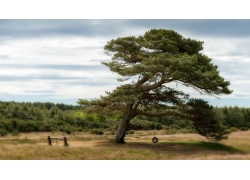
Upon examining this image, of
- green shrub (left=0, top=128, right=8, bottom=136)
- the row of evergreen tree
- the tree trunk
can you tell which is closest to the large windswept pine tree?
the tree trunk

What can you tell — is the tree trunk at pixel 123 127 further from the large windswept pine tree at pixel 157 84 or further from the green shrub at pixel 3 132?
the green shrub at pixel 3 132

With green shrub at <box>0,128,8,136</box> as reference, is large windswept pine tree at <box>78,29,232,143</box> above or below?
above

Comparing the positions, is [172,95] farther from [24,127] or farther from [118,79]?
[24,127]

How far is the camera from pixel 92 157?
21.2 meters

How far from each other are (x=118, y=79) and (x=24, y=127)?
2421 cm

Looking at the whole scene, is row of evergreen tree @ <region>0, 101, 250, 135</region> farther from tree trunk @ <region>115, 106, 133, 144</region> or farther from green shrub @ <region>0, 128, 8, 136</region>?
tree trunk @ <region>115, 106, 133, 144</region>

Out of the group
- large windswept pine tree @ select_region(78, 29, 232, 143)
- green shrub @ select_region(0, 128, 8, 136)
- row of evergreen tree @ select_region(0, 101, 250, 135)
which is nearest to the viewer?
large windswept pine tree @ select_region(78, 29, 232, 143)

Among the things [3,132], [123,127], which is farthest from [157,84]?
[3,132]

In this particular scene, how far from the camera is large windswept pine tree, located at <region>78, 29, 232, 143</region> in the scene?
90.1 ft

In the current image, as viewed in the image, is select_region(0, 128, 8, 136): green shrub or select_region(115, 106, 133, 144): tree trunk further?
select_region(0, 128, 8, 136): green shrub

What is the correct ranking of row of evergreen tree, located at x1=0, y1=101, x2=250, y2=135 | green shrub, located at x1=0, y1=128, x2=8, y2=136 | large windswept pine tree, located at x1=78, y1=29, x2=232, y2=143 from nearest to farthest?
large windswept pine tree, located at x1=78, y1=29, x2=232, y2=143
green shrub, located at x1=0, y1=128, x2=8, y2=136
row of evergreen tree, located at x1=0, y1=101, x2=250, y2=135

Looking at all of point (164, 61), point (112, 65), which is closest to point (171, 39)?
point (164, 61)

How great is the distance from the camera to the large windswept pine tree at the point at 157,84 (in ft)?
90.1

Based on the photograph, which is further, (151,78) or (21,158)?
(151,78)
